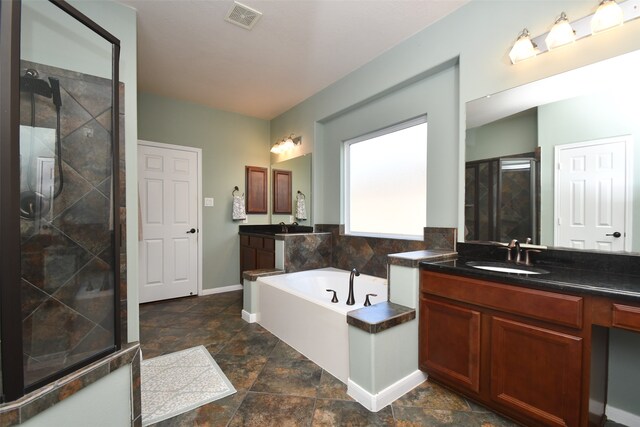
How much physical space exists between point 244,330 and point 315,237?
1269 millimetres

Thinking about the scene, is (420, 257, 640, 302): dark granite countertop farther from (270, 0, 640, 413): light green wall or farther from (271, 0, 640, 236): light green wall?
(271, 0, 640, 236): light green wall

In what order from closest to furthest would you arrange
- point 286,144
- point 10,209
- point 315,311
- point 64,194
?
point 10,209, point 64,194, point 315,311, point 286,144

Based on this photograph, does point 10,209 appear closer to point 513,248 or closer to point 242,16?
point 242,16

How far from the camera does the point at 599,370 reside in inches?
53.4

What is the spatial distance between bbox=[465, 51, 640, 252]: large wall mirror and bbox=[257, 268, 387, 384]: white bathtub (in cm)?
115

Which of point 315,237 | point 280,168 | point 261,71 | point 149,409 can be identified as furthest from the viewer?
point 280,168

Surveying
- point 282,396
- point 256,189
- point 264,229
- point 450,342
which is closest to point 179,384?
point 282,396

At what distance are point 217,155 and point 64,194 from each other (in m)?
2.85

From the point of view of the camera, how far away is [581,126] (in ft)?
5.22

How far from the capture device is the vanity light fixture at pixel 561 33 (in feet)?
5.02

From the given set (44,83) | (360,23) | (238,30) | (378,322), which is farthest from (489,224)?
(44,83)

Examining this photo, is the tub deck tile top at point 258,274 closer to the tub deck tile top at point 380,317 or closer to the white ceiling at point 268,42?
the tub deck tile top at point 380,317

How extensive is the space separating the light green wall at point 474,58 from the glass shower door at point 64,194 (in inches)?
85.1

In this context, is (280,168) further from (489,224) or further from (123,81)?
(489,224)
